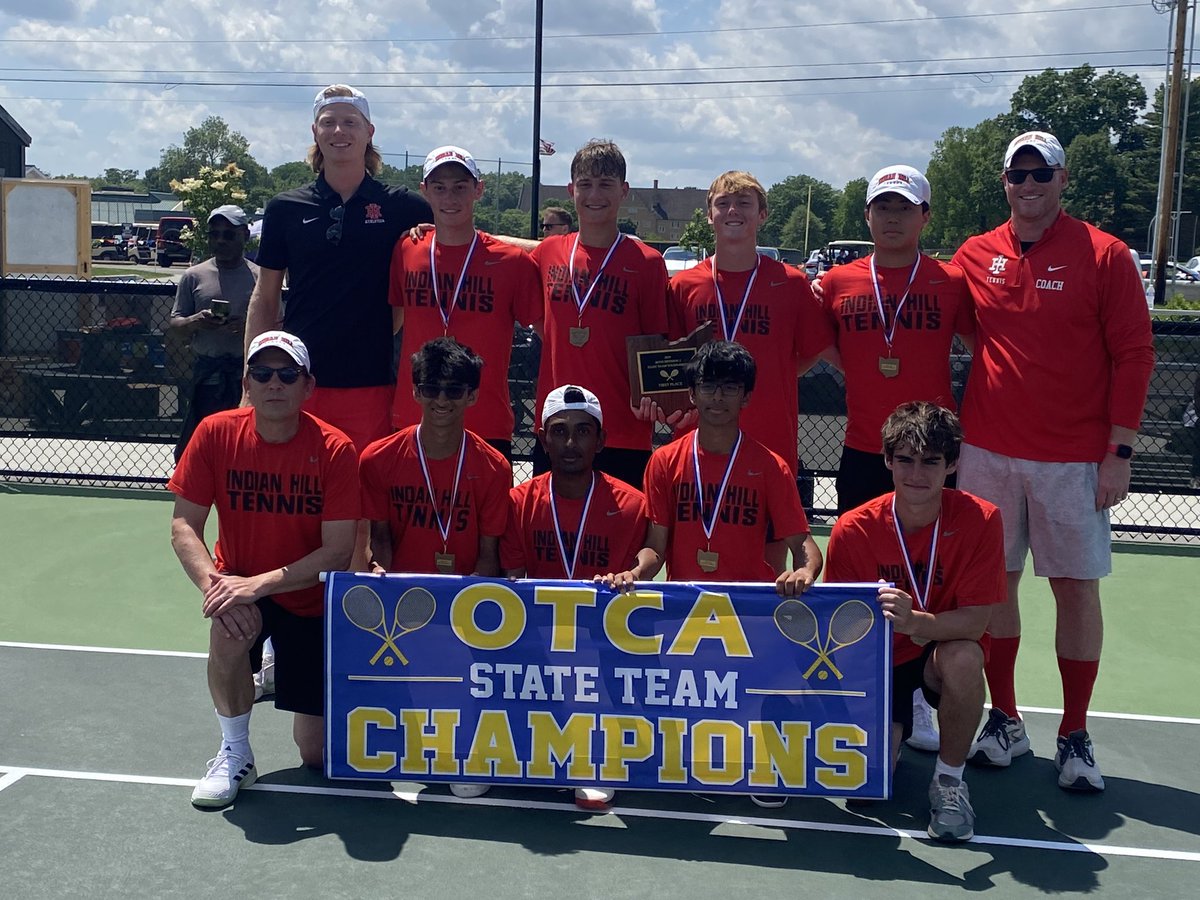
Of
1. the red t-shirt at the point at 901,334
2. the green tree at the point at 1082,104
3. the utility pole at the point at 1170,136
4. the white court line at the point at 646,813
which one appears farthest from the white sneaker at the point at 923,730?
the green tree at the point at 1082,104

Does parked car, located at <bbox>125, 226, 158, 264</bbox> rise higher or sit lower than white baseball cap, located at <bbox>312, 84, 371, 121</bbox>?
higher

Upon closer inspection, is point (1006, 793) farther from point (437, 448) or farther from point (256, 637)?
point (256, 637)

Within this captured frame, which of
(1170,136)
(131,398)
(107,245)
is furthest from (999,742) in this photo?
(107,245)

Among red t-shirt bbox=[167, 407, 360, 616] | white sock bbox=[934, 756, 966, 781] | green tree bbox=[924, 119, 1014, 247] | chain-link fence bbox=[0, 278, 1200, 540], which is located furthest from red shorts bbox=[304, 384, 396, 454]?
green tree bbox=[924, 119, 1014, 247]

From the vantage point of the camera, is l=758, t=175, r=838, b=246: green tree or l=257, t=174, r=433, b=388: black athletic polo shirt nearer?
l=257, t=174, r=433, b=388: black athletic polo shirt

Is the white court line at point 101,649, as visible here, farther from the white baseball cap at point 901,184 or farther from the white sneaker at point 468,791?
the white baseball cap at point 901,184

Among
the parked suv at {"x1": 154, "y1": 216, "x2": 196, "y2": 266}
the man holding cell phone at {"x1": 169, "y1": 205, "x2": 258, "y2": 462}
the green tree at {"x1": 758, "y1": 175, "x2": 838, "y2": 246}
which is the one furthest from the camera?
the green tree at {"x1": 758, "y1": 175, "x2": 838, "y2": 246}

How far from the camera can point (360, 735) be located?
4305 mm

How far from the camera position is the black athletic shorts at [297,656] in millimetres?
4457

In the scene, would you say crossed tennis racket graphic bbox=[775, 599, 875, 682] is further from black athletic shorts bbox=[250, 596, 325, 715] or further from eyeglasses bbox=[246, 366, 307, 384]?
eyeglasses bbox=[246, 366, 307, 384]

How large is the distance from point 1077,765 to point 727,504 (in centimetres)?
162

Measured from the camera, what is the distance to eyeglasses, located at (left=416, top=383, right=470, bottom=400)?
4.42 meters

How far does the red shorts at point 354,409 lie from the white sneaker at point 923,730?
249 cm

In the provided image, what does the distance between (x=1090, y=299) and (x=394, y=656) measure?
2.88 m
